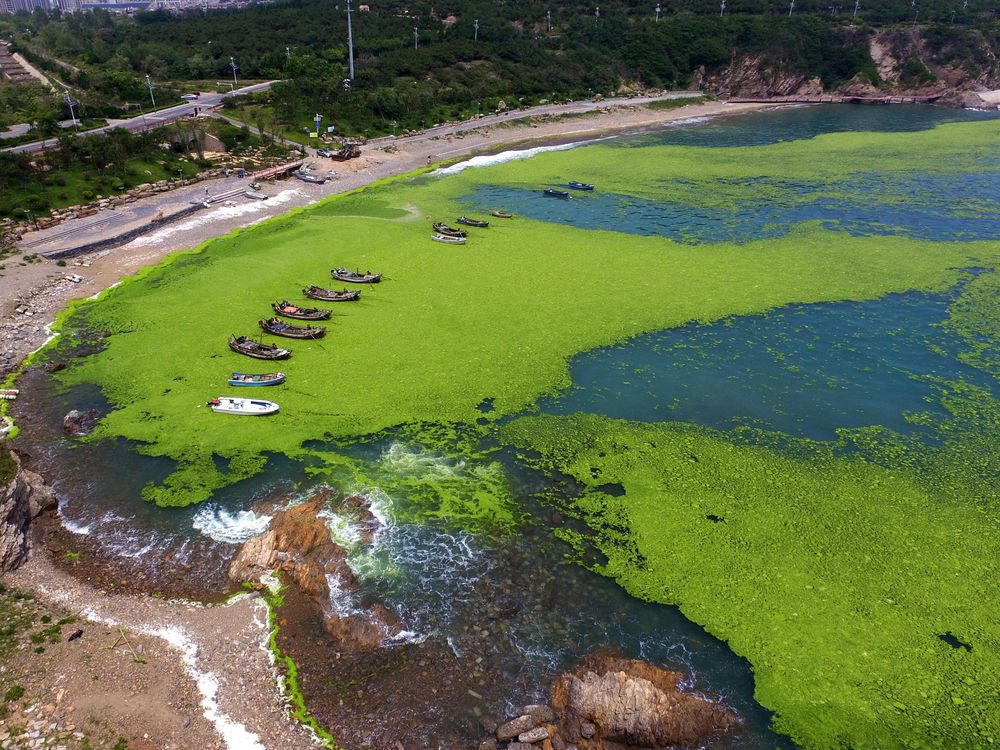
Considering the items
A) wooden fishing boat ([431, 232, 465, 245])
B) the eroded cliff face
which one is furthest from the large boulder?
the eroded cliff face

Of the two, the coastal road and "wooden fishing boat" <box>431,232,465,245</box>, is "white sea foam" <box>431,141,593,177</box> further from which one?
"wooden fishing boat" <box>431,232,465,245</box>

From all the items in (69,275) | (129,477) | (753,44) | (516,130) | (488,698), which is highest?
(753,44)

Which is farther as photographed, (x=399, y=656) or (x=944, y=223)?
(x=944, y=223)

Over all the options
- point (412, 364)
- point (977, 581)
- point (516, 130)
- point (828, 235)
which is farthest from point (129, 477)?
point (516, 130)

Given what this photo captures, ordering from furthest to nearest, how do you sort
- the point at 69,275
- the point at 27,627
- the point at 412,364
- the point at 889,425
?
the point at 69,275, the point at 412,364, the point at 889,425, the point at 27,627

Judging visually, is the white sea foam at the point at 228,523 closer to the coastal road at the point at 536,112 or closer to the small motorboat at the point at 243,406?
the small motorboat at the point at 243,406

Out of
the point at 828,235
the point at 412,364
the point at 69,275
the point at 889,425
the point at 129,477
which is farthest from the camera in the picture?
the point at 828,235

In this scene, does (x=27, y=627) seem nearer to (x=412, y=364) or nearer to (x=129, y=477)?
(x=129, y=477)

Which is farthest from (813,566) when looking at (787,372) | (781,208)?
(781,208)
